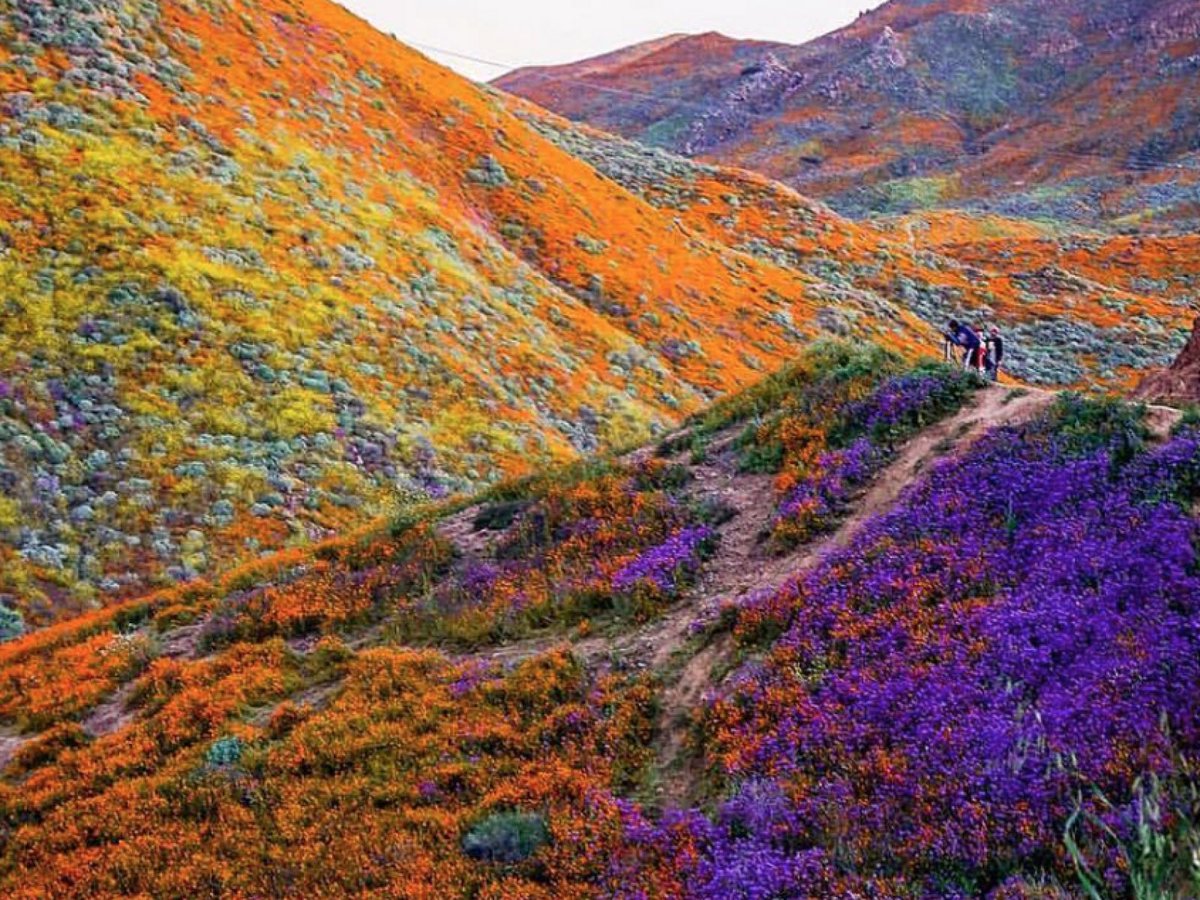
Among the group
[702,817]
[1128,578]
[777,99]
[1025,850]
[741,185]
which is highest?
[777,99]

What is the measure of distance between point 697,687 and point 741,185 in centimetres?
7005

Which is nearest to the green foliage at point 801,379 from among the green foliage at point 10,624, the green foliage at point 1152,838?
the green foliage at point 1152,838

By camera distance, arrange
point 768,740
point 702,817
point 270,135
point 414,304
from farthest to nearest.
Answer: point 270,135
point 414,304
point 768,740
point 702,817

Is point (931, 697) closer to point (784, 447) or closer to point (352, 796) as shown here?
point (352, 796)

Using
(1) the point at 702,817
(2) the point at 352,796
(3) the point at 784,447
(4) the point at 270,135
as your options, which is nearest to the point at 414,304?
(4) the point at 270,135

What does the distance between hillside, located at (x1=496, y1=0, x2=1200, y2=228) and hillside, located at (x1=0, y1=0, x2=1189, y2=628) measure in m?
69.5

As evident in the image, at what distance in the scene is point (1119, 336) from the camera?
6088cm

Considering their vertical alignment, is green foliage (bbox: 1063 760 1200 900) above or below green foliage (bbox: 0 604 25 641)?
above

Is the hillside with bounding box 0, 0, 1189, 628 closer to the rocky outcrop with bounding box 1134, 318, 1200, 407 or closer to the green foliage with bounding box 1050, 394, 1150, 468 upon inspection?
the rocky outcrop with bounding box 1134, 318, 1200, 407

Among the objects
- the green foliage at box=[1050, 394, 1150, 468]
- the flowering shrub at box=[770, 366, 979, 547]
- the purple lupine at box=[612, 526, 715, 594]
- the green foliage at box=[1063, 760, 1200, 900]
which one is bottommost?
the purple lupine at box=[612, 526, 715, 594]

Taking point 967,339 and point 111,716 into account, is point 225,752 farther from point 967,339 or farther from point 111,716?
point 967,339

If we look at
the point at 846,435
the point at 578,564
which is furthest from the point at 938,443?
the point at 578,564

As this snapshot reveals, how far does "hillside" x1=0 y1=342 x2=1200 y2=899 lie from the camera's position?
7.61 meters

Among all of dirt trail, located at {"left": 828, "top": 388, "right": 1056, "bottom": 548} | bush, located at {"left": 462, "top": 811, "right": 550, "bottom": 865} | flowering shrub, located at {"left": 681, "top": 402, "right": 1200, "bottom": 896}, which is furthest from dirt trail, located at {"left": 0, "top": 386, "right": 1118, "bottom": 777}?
bush, located at {"left": 462, "top": 811, "right": 550, "bottom": 865}
